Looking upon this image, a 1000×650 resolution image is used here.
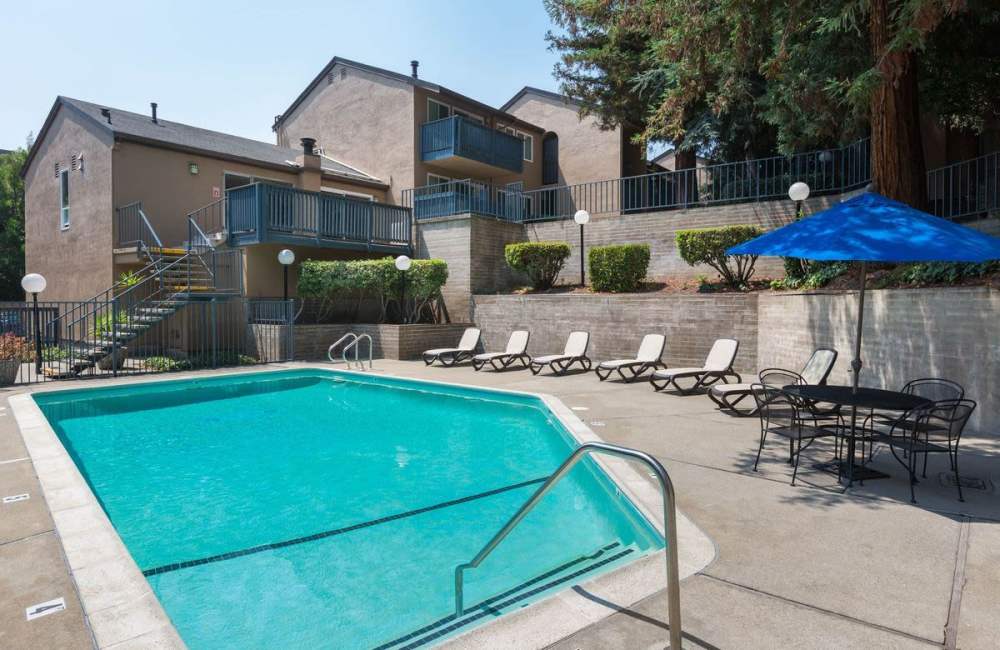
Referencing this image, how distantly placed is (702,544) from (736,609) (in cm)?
82

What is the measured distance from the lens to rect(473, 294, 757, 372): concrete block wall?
12.7 m

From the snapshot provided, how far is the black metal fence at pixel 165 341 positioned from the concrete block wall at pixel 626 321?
18.9 ft

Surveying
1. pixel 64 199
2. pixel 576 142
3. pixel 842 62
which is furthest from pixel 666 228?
pixel 64 199

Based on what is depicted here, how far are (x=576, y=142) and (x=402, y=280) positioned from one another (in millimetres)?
12798

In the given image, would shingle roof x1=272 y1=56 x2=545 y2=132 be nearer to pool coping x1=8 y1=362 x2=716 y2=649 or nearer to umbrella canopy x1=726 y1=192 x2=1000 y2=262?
umbrella canopy x1=726 y1=192 x2=1000 y2=262

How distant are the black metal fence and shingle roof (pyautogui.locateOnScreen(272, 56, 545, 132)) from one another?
1027 cm

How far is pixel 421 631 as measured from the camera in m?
3.42

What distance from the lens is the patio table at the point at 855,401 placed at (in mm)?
4949

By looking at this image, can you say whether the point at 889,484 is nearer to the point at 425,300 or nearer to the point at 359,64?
the point at 425,300

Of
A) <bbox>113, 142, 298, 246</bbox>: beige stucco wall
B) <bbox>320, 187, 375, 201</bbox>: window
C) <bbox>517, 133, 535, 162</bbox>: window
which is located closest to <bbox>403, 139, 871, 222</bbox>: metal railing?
<bbox>320, 187, 375, 201</bbox>: window

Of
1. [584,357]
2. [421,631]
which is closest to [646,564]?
[421,631]

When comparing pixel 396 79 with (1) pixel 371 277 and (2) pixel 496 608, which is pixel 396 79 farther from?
(2) pixel 496 608

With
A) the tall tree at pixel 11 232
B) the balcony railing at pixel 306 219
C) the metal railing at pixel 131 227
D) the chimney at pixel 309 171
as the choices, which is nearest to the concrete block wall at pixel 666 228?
the balcony railing at pixel 306 219

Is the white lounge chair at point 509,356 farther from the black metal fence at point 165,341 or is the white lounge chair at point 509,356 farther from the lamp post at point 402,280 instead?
the black metal fence at point 165,341
